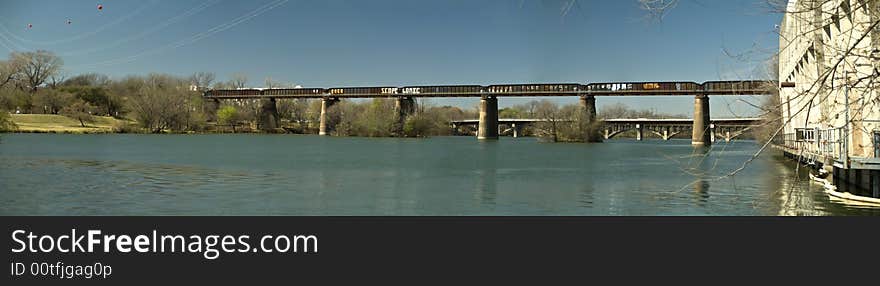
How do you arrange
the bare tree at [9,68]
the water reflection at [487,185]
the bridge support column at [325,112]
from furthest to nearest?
the bridge support column at [325,112]
the bare tree at [9,68]
the water reflection at [487,185]

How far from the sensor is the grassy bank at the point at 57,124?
9050 cm

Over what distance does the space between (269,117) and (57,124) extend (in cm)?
3537

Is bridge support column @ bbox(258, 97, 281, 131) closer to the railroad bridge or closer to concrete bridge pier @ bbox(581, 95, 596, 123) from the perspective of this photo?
the railroad bridge

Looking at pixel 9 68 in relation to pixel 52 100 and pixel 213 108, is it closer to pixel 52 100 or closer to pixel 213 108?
pixel 52 100

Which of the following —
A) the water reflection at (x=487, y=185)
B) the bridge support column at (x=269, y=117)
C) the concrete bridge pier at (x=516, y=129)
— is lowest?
the water reflection at (x=487, y=185)

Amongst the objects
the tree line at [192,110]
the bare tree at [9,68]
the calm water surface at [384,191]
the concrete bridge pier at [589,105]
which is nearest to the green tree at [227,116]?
the tree line at [192,110]

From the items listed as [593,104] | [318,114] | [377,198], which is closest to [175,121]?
[318,114]

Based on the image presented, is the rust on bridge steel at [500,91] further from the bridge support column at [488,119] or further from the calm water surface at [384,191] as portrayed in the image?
the calm water surface at [384,191]

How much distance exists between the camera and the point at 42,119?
313ft

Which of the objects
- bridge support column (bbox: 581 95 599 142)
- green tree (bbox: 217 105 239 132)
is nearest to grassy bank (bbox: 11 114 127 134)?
green tree (bbox: 217 105 239 132)

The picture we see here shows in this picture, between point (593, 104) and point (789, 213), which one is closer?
point (789, 213)

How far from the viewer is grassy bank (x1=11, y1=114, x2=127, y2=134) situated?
9050 cm
